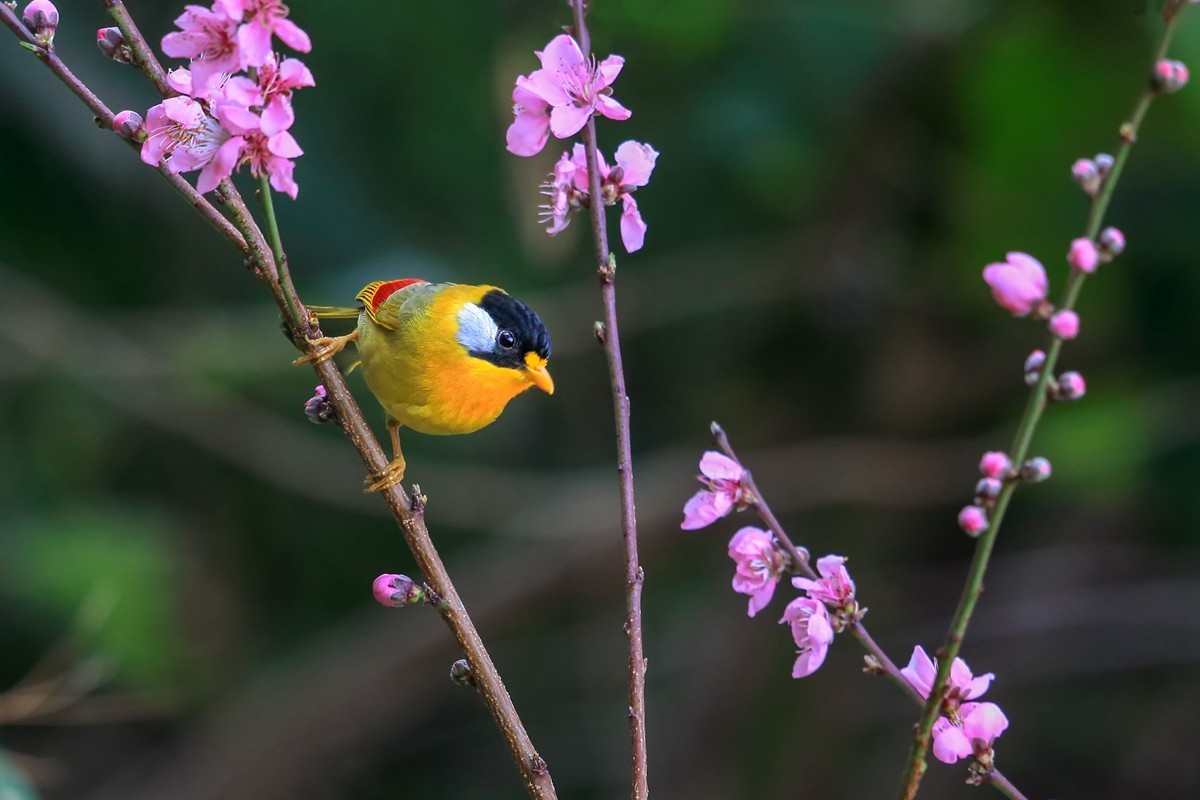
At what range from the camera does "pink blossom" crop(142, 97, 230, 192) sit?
1.46m

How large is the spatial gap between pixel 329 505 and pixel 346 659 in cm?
80

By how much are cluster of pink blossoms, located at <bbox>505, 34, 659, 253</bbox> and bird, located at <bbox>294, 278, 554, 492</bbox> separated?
835 mm

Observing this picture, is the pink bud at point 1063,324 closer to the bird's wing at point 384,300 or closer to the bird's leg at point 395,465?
the bird's leg at point 395,465

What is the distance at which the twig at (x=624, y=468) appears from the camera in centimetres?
141

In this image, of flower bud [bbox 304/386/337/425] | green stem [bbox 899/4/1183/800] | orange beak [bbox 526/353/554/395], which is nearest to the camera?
green stem [bbox 899/4/1183/800]

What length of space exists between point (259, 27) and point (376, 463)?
0.56 meters

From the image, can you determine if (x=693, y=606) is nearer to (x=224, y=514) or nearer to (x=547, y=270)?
(x=547, y=270)

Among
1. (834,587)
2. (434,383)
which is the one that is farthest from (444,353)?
(834,587)

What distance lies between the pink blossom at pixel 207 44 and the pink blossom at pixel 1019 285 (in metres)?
0.82

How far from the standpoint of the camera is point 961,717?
1414mm

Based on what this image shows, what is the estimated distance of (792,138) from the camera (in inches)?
195

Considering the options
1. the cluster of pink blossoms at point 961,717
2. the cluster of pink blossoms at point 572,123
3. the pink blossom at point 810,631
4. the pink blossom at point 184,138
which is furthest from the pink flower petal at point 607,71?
the cluster of pink blossoms at point 961,717

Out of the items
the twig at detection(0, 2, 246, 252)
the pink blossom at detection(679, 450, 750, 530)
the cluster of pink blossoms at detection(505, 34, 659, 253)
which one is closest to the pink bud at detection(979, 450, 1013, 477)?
the pink blossom at detection(679, 450, 750, 530)

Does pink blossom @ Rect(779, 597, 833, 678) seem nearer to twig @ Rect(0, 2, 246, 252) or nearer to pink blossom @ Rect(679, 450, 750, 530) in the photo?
pink blossom @ Rect(679, 450, 750, 530)
